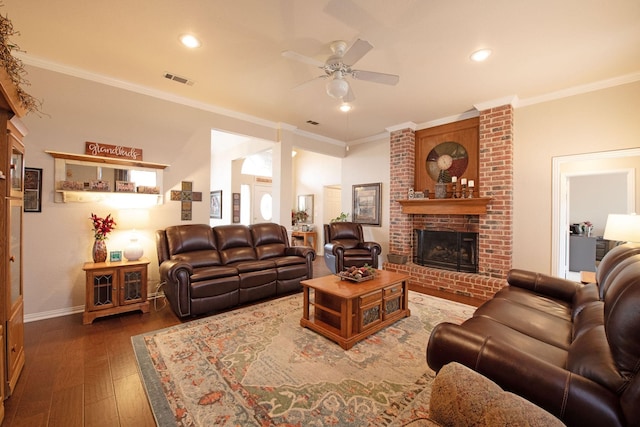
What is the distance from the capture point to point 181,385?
1.94m

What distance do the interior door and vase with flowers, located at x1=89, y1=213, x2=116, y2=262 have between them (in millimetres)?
4717

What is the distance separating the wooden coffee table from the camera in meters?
2.48

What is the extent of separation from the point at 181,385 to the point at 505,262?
4392 millimetres

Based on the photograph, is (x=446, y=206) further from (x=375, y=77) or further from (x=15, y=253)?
(x=15, y=253)

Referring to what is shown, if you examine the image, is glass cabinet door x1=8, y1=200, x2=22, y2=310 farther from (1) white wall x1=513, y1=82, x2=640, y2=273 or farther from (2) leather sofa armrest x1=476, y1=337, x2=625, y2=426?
Result: (1) white wall x1=513, y1=82, x2=640, y2=273

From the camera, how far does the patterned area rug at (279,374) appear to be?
1670 millimetres

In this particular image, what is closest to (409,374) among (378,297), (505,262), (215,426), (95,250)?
(378,297)

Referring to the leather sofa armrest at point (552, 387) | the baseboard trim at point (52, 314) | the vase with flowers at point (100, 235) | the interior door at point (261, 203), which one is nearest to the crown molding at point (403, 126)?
the interior door at point (261, 203)

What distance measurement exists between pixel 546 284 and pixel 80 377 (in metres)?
4.03

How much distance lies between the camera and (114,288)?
3102mm

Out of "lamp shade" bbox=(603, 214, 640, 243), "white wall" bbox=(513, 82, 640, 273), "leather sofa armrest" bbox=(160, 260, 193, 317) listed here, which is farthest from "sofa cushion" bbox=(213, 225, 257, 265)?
"lamp shade" bbox=(603, 214, 640, 243)

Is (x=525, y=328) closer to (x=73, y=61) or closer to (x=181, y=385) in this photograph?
(x=181, y=385)

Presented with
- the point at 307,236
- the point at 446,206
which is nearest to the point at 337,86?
the point at 446,206

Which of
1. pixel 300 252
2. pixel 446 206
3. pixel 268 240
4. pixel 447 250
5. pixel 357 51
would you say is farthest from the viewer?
pixel 447 250
